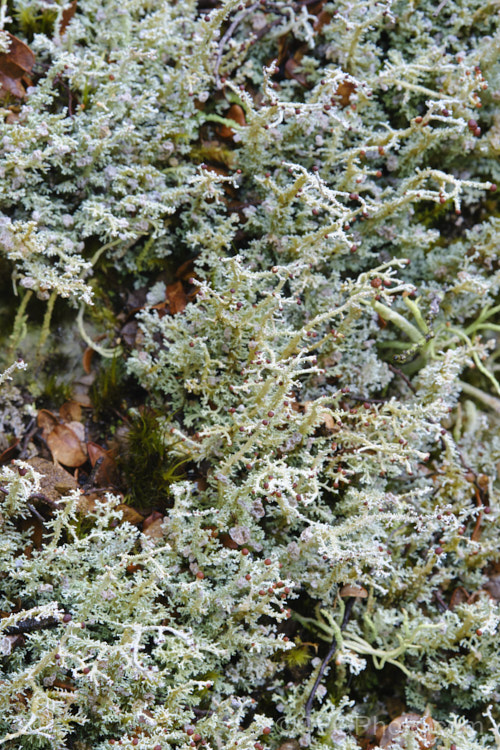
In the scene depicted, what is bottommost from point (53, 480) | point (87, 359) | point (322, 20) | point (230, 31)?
point (53, 480)

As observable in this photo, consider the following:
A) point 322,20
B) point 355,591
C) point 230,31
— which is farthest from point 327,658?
point 322,20

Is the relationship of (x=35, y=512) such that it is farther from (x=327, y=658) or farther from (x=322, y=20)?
(x=322, y=20)

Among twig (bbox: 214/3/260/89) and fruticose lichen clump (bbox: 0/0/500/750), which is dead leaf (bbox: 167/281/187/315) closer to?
fruticose lichen clump (bbox: 0/0/500/750)

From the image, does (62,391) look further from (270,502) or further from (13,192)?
(270,502)

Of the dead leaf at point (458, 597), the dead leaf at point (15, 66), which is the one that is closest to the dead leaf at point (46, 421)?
the dead leaf at point (15, 66)

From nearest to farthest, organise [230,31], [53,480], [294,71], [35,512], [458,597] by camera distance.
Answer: [35,512] < [53,480] < [458,597] < [230,31] < [294,71]

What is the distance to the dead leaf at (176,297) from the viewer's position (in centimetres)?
260

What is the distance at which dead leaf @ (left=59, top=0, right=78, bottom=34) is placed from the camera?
2.58 m

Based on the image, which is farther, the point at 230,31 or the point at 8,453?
the point at 230,31

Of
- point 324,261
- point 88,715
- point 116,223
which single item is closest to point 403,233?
point 324,261

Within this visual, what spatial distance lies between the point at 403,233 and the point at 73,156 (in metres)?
1.31

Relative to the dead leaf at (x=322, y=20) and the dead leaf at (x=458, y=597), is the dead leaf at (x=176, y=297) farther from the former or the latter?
the dead leaf at (x=458, y=597)

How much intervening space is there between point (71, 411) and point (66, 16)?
1549mm

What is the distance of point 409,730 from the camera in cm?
209
